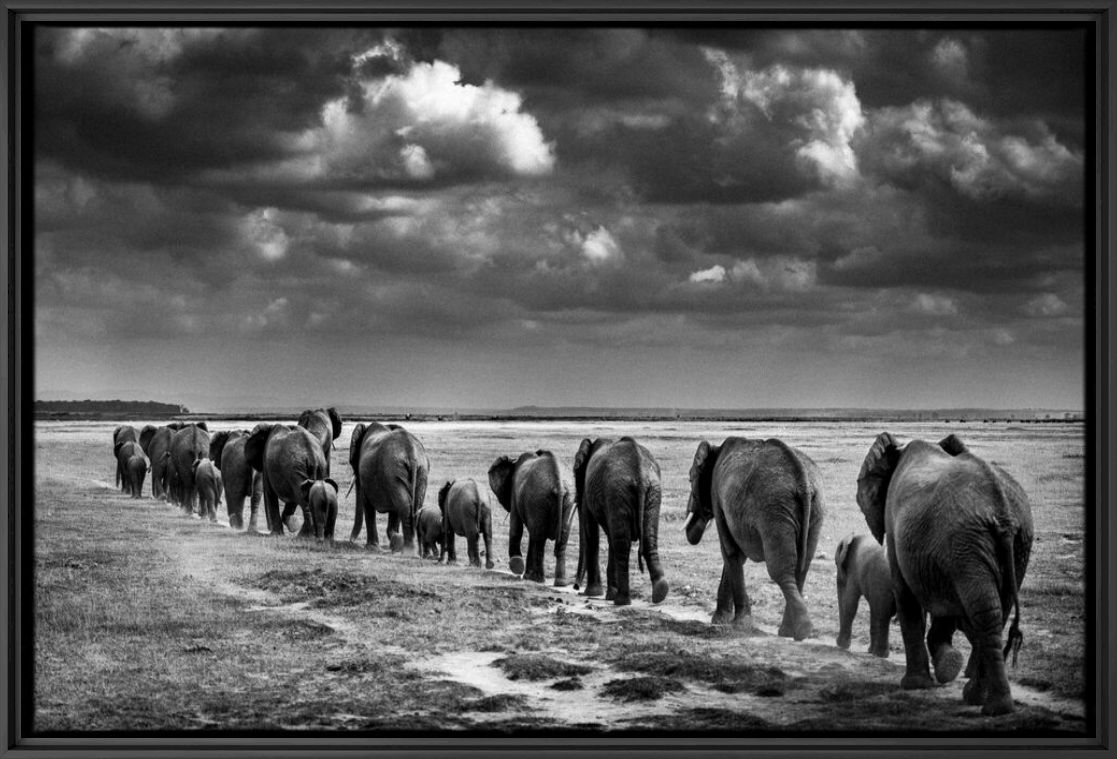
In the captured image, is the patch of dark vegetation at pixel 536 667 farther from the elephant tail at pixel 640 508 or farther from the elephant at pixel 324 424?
the elephant at pixel 324 424

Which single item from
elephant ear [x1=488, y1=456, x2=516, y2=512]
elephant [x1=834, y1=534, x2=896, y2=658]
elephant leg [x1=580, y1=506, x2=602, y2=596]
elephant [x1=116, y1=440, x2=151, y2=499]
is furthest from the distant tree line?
elephant [x1=834, y1=534, x2=896, y2=658]

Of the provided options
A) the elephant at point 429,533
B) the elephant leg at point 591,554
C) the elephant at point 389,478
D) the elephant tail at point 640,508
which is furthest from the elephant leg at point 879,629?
the elephant at point 389,478

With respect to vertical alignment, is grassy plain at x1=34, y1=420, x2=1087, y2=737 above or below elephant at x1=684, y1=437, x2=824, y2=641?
below

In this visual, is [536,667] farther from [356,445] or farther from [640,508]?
[356,445]

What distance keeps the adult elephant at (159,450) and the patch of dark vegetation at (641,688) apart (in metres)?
3.75

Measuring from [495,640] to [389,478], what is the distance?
6.30ft

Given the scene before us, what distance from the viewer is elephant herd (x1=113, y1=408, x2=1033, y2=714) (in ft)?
20.3

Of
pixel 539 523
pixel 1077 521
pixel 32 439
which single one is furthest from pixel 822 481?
pixel 32 439

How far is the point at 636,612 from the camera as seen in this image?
7531 mm

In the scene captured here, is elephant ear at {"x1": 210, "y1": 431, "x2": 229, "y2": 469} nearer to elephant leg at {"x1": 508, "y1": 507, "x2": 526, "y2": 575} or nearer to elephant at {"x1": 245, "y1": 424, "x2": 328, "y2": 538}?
elephant at {"x1": 245, "y1": 424, "x2": 328, "y2": 538}

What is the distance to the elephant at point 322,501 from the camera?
861cm

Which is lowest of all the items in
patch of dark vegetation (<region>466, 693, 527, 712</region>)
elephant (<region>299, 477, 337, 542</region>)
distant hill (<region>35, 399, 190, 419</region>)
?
patch of dark vegetation (<region>466, 693, 527, 712</region>)

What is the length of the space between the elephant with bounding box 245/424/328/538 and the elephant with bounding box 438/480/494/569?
3.50 feet

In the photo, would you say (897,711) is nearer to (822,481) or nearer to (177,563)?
(822,481)
